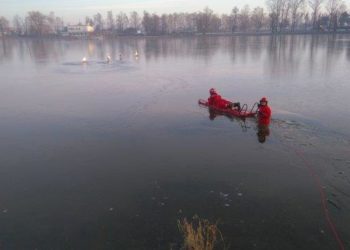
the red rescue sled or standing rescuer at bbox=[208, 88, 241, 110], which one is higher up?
standing rescuer at bbox=[208, 88, 241, 110]

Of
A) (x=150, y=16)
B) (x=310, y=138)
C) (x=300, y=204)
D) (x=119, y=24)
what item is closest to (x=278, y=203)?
(x=300, y=204)

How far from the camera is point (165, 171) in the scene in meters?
9.39

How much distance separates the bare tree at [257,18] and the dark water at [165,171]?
122m

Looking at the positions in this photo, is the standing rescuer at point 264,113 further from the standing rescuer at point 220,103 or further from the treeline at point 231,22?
the treeline at point 231,22

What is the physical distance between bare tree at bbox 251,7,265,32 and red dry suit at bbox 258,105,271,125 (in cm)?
12527

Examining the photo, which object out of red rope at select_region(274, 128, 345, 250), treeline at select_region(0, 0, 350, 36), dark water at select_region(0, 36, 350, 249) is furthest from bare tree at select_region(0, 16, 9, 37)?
red rope at select_region(274, 128, 345, 250)

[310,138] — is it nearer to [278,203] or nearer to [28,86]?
[278,203]

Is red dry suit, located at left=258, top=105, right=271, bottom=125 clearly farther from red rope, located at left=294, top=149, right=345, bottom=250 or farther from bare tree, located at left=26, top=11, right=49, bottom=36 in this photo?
bare tree, located at left=26, top=11, right=49, bottom=36

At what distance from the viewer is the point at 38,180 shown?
901cm

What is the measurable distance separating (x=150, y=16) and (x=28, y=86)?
123 meters

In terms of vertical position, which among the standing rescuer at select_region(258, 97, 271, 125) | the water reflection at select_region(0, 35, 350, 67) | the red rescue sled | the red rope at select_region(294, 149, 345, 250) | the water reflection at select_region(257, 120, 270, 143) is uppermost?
the water reflection at select_region(0, 35, 350, 67)

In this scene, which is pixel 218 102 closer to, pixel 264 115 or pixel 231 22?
pixel 264 115

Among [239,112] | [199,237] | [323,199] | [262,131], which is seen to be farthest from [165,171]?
[239,112]

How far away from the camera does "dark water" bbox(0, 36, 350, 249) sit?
6.86 m
